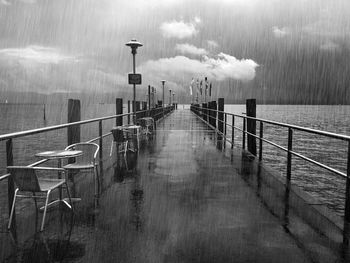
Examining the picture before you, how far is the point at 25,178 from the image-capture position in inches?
131

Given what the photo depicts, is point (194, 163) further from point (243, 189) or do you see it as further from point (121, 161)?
point (243, 189)

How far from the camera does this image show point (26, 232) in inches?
138

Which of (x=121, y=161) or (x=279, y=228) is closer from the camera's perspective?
(x=279, y=228)

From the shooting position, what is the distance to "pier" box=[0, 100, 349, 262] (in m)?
2.97

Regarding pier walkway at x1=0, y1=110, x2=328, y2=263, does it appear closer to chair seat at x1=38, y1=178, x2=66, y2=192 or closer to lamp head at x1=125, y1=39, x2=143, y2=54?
chair seat at x1=38, y1=178, x2=66, y2=192

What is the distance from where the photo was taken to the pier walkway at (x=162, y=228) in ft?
9.68

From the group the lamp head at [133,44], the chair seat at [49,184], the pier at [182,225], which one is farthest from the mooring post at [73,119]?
the lamp head at [133,44]

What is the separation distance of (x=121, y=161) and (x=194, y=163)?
1.76 m

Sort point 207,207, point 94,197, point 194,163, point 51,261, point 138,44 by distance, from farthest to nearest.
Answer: point 138,44 < point 194,163 < point 94,197 < point 207,207 < point 51,261

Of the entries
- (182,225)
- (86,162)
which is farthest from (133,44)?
(182,225)

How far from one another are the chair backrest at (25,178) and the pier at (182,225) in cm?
22

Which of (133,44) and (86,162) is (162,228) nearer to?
(86,162)

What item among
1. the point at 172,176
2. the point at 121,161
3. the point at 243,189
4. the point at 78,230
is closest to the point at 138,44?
→ the point at 121,161

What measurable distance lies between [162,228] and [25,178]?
1.50 metres
